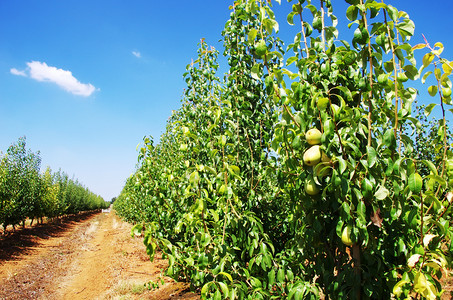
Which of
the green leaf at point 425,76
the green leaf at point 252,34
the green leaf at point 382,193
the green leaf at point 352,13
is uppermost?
the green leaf at point 252,34

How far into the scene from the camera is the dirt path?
6.41 m

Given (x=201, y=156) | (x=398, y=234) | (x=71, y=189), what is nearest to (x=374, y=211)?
(x=398, y=234)

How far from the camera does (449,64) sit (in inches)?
50.4

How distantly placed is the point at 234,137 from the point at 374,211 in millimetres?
1436

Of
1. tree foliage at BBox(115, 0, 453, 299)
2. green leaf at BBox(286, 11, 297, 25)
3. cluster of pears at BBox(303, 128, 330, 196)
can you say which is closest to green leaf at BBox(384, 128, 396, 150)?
tree foliage at BBox(115, 0, 453, 299)

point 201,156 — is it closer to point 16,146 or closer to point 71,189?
point 16,146

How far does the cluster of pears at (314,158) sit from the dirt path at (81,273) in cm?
342

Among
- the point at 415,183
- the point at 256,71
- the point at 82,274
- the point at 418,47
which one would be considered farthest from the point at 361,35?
the point at 82,274

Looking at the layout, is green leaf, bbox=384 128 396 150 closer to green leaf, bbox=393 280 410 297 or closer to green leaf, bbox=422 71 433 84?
green leaf, bbox=422 71 433 84

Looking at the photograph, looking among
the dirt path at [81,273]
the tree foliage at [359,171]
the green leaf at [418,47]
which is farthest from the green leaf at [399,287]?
the dirt path at [81,273]

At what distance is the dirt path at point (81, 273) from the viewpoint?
6.41m

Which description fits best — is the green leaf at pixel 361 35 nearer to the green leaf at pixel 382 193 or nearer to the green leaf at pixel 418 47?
the green leaf at pixel 418 47

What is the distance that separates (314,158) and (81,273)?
422 inches

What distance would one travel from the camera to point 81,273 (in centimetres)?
961
